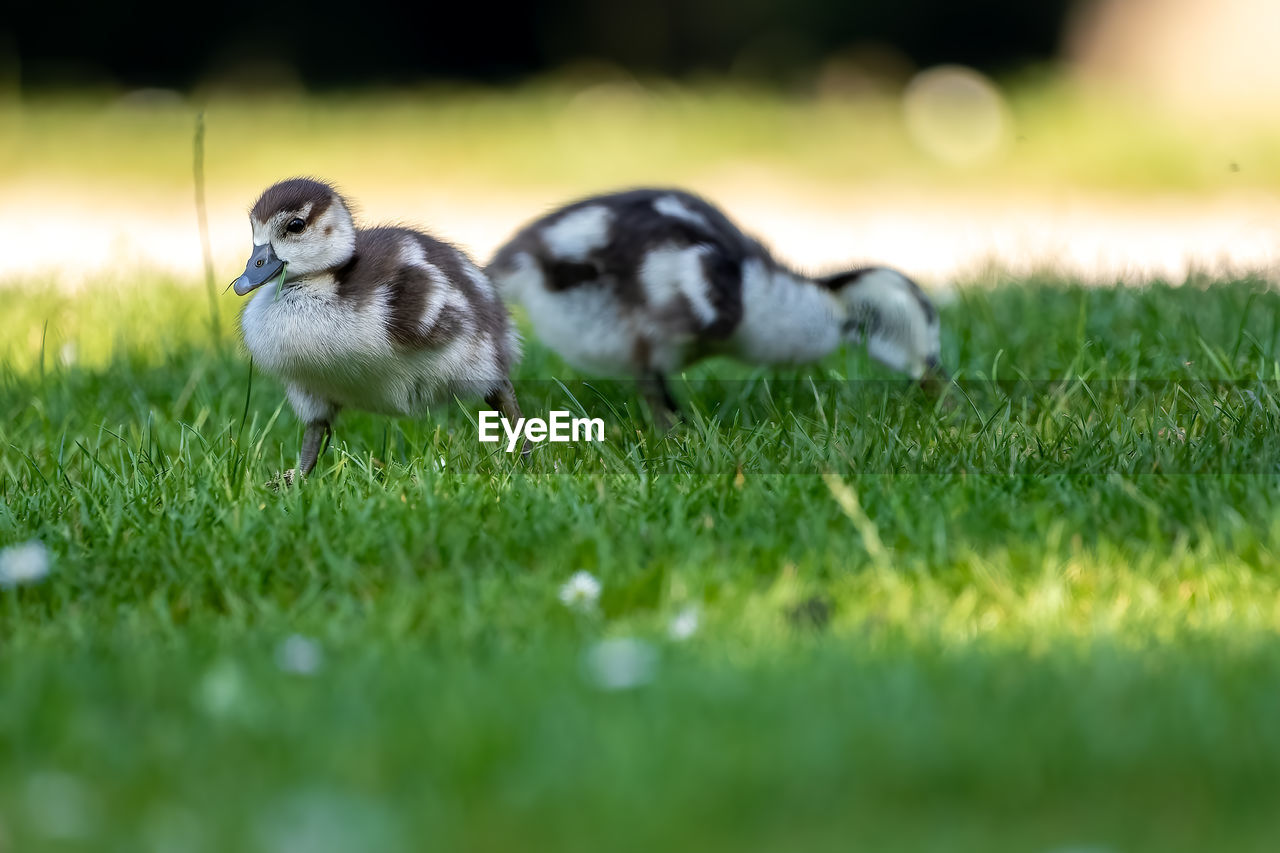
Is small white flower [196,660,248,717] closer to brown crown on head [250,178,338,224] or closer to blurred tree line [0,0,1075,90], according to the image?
brown crown on head [250,178,338,224]

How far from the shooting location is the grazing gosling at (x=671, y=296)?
4.70 metres

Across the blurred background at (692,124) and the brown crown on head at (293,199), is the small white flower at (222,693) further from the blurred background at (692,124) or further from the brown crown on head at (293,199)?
the blurred background at (692,124)

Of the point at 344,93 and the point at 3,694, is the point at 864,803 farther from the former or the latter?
the point at 344,93

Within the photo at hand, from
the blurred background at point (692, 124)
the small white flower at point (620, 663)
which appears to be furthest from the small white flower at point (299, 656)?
the blurred background at point (692, 124)

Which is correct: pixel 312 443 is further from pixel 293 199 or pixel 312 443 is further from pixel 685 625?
pixel 685 625

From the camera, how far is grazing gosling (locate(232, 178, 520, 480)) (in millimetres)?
3857

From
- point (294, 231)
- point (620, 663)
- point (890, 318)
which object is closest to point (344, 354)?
point (294, 231)

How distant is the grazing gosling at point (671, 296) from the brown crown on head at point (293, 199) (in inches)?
42.8

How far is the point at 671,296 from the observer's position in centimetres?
466

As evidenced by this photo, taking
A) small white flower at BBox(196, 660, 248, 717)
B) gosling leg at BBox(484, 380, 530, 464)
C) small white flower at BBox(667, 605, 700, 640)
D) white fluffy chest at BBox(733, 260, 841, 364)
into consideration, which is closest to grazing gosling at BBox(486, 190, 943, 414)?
white fluffy chest at BBox(733, 260, 841, 364)

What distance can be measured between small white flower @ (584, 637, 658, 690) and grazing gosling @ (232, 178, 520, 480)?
1.42 meters

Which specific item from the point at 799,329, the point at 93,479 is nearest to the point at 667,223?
the point at 799,329

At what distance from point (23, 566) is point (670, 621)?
132 cm

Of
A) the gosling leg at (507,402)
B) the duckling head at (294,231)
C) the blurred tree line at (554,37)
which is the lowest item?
the gosling leg at (507,402)
